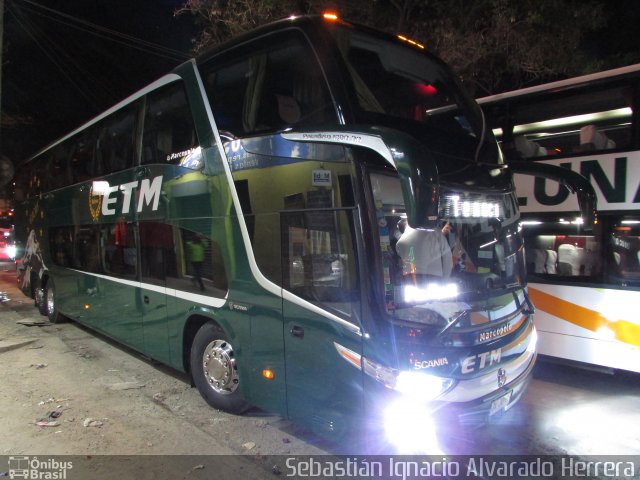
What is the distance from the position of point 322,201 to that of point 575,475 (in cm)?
314

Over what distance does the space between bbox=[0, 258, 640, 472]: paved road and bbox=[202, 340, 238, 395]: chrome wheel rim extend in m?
0.35

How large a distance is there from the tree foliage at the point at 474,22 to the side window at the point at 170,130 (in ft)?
16.1

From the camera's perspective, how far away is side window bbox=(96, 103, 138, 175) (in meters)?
6.27

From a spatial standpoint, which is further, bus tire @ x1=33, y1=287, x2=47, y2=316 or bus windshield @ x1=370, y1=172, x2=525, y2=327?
bus tire @ x1=33, y1=287, x2=47, y2=316

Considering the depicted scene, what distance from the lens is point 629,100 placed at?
5.40 m

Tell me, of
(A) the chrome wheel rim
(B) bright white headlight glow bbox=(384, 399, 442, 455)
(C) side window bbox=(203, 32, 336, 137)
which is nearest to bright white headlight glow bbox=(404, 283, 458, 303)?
(B) bright white headlight glow bbox=(384, 399, 442, 455)

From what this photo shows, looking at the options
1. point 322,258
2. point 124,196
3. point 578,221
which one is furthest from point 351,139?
point 124,196

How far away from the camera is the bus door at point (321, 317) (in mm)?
3350

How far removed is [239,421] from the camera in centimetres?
466

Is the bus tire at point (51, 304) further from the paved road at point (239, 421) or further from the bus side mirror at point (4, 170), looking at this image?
the paved road at point (239, 421)

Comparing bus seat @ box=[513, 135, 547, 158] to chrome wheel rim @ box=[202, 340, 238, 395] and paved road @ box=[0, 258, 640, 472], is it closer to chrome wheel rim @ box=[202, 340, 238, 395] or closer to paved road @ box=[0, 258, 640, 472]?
paved road @ box=[0, 258, 640, 472]

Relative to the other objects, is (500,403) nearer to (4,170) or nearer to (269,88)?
(269,88)

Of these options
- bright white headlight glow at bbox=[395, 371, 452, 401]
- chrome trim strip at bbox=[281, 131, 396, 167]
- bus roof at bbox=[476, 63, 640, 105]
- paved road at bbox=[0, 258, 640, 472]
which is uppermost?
bus roof at bbox=[476, 63, 640, 105]

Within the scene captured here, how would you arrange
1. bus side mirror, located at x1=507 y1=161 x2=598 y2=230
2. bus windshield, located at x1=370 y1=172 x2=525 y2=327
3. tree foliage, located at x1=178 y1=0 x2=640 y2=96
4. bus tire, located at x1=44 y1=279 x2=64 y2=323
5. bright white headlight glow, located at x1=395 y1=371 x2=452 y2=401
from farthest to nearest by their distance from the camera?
bus tire, located at x1=44 y1=279 x2=64 y2=323, tree foliage, located at x1=178 y1=0 x2=640 y2=96, bus side mirror, located at x1=507 y1=161 x2=598 y2=230, bus windshield, located at x1=370 y1=172 x2=525 y2=327, bright white headlight glow, located at x1=395 y1=371 x2=452 y2=401
